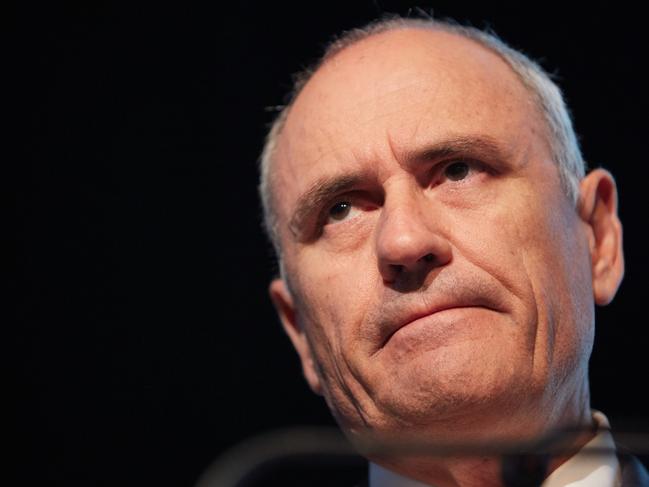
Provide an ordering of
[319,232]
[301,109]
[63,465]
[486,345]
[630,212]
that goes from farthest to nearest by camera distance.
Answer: [630,212], [63,465], [301,109], [319,232], [486,345]

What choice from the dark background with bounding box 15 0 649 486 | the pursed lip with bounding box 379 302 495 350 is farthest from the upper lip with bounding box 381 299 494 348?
the dark background with bounding box 15 0 649 486

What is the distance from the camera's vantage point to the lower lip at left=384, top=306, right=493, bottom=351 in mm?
1294

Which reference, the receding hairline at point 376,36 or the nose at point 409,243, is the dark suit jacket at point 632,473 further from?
the receding hairline at point 376,36

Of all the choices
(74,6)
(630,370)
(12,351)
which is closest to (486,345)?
(630,370)

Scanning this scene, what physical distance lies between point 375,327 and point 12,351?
1.18 m

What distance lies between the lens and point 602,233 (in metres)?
1.65

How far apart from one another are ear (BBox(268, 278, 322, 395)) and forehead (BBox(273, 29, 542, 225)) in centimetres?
23

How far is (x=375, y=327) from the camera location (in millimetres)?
1377

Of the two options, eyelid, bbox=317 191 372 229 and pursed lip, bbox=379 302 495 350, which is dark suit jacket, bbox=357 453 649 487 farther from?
eyelid, bbox=317 191 372 229

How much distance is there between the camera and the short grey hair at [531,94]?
1604 mm

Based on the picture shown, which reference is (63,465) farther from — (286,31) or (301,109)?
(286,31)

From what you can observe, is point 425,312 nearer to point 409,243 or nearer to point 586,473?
point 409,243

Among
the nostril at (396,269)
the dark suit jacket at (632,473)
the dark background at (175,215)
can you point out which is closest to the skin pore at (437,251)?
the nostril at (396,269)

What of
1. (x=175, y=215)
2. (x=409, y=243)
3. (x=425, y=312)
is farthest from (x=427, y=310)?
(x=175, y=215)
